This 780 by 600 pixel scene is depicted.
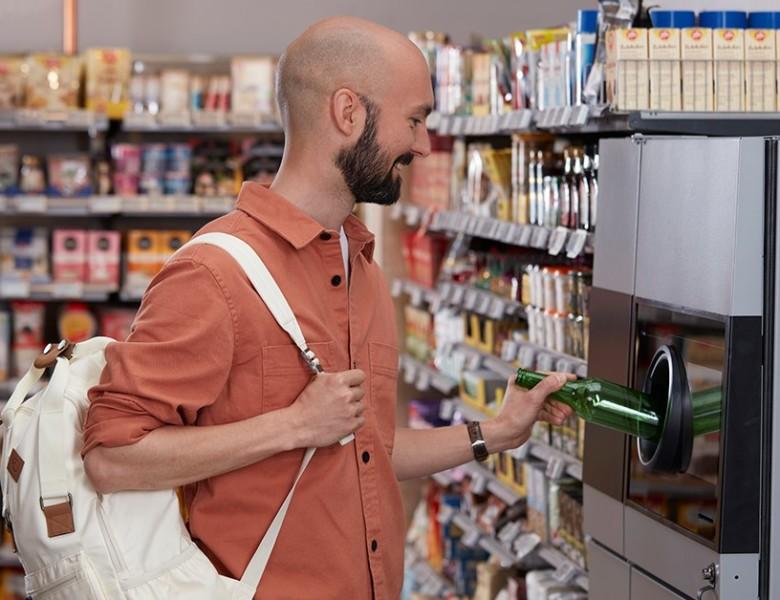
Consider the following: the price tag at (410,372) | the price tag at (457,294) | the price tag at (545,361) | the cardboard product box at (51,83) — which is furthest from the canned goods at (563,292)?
the cardboard product box at (51,83)

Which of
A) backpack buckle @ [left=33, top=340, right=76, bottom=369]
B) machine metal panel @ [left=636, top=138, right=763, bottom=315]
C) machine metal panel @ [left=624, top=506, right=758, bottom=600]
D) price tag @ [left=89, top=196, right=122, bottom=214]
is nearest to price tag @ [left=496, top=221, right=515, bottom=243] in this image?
machine metal panel @ [left=636, top=138, right=763, bottom=315]

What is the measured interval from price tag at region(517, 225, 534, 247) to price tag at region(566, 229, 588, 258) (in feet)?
1.56

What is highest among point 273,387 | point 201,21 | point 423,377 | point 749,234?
point 201,21

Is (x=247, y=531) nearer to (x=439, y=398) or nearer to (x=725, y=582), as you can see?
(x=725, y=582)

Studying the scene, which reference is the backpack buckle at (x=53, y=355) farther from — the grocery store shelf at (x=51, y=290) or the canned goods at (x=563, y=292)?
the grocery store shelf at (x=51, y=290)

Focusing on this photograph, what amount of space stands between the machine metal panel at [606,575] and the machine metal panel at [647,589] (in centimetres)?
4

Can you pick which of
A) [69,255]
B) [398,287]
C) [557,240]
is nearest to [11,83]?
[69,255]

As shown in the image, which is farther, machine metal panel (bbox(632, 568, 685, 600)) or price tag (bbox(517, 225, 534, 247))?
price tag (bbox(517, 225, 534, 247))

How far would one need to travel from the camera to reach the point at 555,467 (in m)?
3.96

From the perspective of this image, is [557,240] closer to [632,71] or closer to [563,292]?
[563,292]

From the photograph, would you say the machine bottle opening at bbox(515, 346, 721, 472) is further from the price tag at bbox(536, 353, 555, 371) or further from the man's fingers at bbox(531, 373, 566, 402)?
the price tag at bbox(536, 353, 555, 371)

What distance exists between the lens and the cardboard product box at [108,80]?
6.89 meters

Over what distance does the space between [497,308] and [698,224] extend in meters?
1.98

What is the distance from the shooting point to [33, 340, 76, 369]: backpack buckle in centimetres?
238
